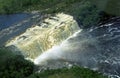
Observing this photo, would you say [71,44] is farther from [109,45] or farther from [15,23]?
[15,23]

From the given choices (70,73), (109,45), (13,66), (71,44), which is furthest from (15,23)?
(70,73)

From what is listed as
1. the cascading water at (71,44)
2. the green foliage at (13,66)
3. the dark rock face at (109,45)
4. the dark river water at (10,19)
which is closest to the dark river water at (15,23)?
the dark river water at (10,19)

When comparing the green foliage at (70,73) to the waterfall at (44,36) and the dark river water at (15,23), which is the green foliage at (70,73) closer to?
the waterfall at (44,36)

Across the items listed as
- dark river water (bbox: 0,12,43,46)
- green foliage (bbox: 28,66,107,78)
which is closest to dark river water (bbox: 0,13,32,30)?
dark river water (bbox: 0,12,43,46)

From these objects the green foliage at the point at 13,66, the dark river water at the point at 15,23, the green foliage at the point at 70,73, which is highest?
the dark river water at the point at 15,23

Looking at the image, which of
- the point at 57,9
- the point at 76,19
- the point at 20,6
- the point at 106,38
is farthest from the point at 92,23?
the point at 20,6

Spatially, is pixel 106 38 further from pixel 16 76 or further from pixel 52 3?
pixel 52 3

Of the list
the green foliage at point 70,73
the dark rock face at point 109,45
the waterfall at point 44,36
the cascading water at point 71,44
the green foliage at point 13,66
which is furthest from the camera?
the waterfall at point 44,36
